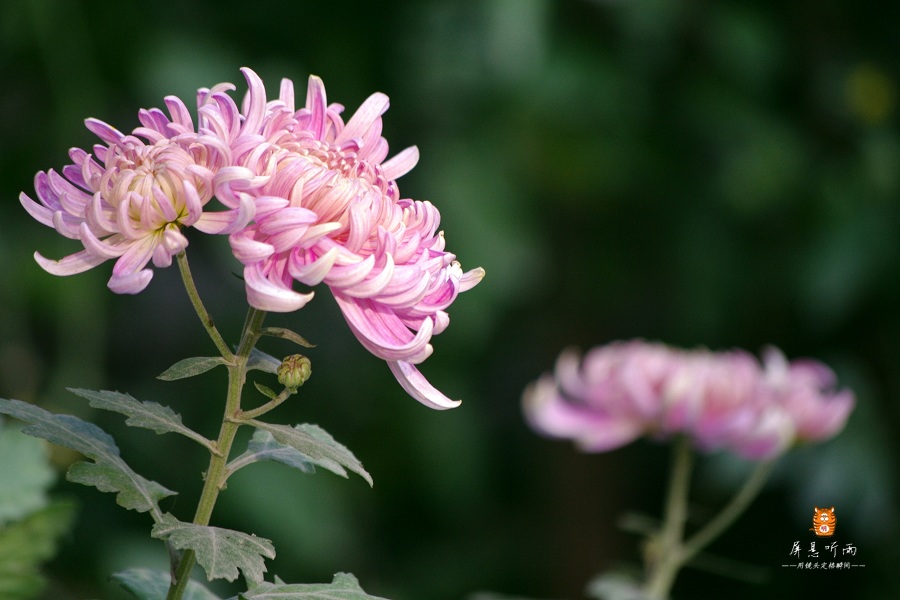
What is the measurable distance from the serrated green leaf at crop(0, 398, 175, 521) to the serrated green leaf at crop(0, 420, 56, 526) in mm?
233

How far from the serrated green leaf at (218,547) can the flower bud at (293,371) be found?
0.25 feet

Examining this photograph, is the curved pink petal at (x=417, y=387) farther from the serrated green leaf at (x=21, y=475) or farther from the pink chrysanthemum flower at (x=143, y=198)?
the serrated green leaf at (x=21, y=475)

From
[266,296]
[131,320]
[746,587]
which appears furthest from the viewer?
[131,320]

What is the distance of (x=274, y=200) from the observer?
462mm

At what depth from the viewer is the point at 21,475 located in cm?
74

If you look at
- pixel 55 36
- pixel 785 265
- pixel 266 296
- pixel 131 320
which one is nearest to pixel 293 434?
pixel 266 296

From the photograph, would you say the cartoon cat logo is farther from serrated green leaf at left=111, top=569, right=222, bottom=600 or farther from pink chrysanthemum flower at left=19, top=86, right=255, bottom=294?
pink chrysanthemum flower at left=19, top=86, right=255, bottom=294

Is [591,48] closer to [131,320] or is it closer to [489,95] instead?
[489,95]

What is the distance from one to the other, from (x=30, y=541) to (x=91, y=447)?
0.79 ft

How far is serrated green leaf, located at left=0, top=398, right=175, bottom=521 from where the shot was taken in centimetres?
47

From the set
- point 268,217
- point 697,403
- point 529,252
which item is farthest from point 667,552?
point 529,252

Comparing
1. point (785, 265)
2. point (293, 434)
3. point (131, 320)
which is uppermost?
point (785, 265)

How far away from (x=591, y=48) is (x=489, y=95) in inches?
11.5

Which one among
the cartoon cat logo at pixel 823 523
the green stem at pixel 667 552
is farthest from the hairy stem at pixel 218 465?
the cartoon cat logo at pixel 823 523
